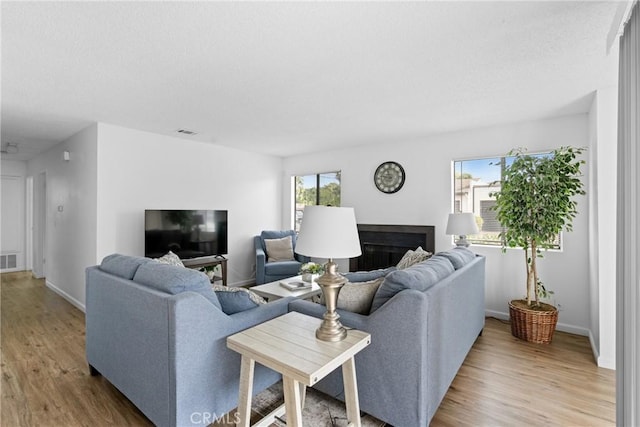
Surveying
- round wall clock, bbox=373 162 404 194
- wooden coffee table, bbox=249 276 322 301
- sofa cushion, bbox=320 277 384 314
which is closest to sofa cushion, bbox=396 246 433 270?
wooden coffee table, bbox=249 276 322 301

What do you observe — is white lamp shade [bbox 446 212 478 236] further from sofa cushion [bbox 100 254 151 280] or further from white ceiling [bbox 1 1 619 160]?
sofa cushion [bbox 100 254 151 280]

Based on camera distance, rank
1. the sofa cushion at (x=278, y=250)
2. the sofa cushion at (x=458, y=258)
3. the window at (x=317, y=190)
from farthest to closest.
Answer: the window at (x=317, y=190) → the sofa cushion at (x=278, y=250) → the sofa cushion at (x=458, y=258)

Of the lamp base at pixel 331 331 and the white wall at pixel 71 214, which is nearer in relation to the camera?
the lamp base at pixel 331 331

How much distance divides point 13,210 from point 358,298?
26.0 feet

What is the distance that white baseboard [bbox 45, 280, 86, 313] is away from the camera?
158 inches

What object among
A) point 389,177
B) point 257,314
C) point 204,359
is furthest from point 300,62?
point 389,177

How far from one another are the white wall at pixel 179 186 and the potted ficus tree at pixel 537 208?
12.8 ft

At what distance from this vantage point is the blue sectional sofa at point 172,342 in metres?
1.63

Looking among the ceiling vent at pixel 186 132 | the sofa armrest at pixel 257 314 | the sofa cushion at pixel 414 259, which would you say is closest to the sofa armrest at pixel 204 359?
the sofa armrest at pixel 257 314

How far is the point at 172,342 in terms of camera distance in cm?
160

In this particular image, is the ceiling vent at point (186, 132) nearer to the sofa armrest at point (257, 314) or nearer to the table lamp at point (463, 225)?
the sofa armrest at point (257, 314)

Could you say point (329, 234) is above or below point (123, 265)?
above

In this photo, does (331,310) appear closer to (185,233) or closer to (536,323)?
(536,323)

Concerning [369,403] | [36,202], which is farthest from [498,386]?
[36,202]
